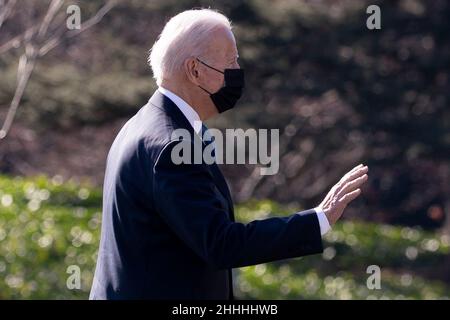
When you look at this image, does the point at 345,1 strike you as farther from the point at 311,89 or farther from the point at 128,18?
the point at 128,18

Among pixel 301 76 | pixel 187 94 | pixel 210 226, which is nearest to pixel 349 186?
pixel 210 226

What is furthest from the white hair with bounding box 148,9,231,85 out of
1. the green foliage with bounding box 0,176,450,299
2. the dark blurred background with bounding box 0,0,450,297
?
the dark blurred background with bounding box 0,0,450,297

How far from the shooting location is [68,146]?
717 inches

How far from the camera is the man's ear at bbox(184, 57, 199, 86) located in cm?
340

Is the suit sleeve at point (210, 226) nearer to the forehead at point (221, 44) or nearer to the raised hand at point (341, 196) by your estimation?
the raised hand at point (341, 196)

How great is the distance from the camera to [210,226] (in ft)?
10.3

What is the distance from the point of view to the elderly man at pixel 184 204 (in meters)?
3.17

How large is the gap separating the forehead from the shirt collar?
0.56ft

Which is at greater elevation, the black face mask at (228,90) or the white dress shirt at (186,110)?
the black face mask at (228,90)

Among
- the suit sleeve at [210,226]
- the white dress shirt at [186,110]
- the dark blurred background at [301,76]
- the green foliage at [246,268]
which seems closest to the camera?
the suit sleeve at [210,226]

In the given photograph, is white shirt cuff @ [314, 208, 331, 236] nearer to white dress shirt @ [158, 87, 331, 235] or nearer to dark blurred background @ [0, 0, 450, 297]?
white dress shirt @ [158, 87, 331, 235]

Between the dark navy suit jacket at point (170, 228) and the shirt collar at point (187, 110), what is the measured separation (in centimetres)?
2

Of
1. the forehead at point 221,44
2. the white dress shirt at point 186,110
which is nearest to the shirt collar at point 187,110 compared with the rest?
the white dress shirt at point 186,110

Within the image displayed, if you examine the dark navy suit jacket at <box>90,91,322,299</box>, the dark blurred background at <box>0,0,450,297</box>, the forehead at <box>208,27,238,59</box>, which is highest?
the dark blurred background at <box>0,0,450,297</box>
